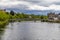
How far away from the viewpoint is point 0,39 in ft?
86.1

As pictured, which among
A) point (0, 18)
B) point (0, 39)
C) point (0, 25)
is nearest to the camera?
point (0, 39)

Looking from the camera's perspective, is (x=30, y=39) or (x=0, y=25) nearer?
(x=30, y=39)

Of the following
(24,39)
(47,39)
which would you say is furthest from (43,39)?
(24,39)

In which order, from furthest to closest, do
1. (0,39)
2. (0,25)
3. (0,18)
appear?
(0,18) → (0,25) → (0,39)

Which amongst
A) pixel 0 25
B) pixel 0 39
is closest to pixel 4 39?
pixel 0 39

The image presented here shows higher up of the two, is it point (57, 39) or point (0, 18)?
point (57, 39)

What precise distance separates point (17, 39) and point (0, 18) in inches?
1235

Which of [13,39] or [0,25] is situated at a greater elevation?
[13,39]

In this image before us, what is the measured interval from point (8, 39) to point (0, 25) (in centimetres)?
2089

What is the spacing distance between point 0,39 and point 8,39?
0.91 meters

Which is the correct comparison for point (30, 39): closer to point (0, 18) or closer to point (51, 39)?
point (51, 39)

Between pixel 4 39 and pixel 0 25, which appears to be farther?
pixel 0 25

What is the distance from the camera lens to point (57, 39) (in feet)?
90.7

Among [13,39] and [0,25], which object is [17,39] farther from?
[0,25]
